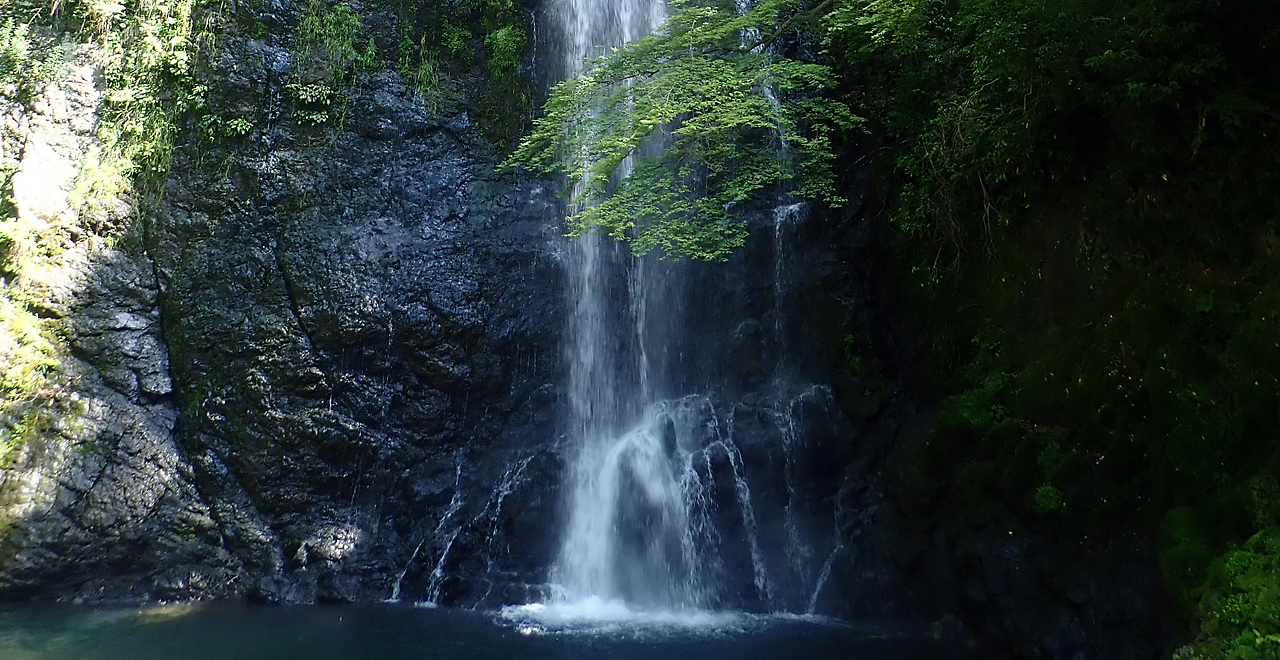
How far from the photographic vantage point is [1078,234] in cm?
630

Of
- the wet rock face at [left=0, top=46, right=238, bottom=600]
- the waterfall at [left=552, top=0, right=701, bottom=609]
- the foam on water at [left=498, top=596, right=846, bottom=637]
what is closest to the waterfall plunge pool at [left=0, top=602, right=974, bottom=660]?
the foam on water at [left=498, top=596, right=846, bottom=637]

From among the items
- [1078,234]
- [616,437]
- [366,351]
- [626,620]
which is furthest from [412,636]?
[1078,234]

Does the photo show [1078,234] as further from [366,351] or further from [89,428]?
[89,428]

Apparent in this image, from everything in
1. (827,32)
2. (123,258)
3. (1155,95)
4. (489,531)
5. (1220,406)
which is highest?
(827,32)

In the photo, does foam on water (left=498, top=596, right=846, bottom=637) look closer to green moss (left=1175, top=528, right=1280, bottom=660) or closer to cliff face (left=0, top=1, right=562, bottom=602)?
cliff face (left=0, top=1, right=562, bottom=602)

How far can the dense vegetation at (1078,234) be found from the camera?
479 cm

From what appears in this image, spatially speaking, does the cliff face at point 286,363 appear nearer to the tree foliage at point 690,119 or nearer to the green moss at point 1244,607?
the tree foliage at point 690,119

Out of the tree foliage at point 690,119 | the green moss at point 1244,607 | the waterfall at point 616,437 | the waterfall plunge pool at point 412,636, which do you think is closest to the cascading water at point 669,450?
the waterfall at point 616,437

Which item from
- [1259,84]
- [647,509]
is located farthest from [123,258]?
[1259,84]

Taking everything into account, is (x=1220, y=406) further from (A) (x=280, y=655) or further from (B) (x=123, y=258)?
(B) (x=123, y=258)

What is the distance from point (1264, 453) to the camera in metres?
4.66

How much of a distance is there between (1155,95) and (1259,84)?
0.60 metres

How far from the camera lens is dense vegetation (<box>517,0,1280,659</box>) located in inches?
188

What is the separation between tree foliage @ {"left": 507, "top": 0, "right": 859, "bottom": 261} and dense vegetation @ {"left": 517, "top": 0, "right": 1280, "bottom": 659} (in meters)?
0.04
